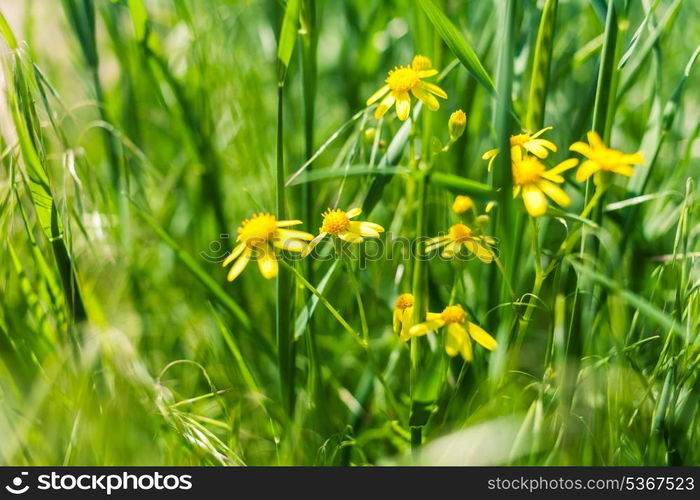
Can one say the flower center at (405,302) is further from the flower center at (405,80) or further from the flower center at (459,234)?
the flower center at (405,80)

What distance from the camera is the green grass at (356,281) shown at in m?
0.65

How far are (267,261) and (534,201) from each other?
22 centimetres

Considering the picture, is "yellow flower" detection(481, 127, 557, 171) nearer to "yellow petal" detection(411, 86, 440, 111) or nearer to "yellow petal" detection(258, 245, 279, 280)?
"yellow petal" detection(411, 86, 440, 111)

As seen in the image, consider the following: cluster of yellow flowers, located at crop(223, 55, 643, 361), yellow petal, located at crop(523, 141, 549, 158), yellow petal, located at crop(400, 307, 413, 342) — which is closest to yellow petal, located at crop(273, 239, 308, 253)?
cluster of yellow flowers, located at crop(223, 55, 643, 361)

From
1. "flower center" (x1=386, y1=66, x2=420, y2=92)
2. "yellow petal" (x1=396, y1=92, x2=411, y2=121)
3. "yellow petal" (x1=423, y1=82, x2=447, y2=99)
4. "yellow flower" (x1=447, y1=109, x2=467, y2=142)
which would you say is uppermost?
"flower center" (x1=386, y1=66, x2=420, y2=92)

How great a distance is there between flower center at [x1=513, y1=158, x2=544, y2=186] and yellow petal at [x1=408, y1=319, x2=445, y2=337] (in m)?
0.14

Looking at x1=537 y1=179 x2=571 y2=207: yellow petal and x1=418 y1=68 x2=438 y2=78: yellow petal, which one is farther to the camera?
x1=418 y1=68 x2=438 y2=78: yellow petal

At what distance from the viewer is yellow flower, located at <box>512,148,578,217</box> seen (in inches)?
22.2

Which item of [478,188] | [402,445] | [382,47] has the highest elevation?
[382,47]

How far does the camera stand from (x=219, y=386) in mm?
828

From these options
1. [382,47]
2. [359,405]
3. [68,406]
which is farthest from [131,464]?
[382,47]

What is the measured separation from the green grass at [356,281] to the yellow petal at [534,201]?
0.02 meters
